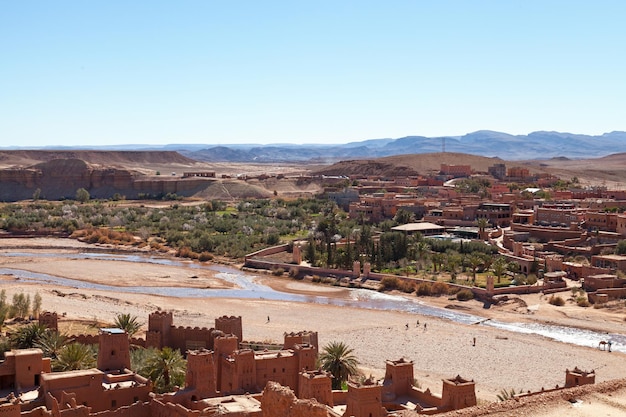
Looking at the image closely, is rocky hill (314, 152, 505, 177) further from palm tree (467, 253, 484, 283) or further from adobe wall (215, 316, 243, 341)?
adobe wall (215, 316, 243, 341)

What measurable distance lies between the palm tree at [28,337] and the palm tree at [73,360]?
2756mm

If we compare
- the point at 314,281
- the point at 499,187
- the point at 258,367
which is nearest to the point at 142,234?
the point at 314,281

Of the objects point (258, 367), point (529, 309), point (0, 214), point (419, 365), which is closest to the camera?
point (258, 367)

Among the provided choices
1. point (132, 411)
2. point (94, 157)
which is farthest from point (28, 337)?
point (94, 157)

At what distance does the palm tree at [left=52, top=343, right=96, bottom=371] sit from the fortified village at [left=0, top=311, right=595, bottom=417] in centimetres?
70

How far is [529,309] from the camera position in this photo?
39.6 m

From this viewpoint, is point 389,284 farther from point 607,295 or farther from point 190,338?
point 190,338

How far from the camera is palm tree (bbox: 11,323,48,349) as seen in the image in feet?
85.0

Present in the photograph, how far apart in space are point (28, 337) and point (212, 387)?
28.7 feet

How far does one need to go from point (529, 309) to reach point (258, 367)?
21.6 m

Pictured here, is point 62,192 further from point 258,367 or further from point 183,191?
point 258,367

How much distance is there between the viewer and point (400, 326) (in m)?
36.4

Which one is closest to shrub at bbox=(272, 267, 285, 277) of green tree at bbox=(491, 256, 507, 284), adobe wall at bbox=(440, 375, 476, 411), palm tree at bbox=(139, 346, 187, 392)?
green tree at bbox=(491, 256, 507, 284)

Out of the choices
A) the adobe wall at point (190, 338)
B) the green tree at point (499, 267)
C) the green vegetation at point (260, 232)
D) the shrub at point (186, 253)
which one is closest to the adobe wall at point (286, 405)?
the adobe wall at point (190, 338)
